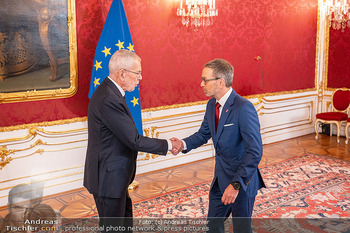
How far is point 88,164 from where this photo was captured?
9.36 feet

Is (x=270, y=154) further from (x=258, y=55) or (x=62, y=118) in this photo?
(x=62, y=118)

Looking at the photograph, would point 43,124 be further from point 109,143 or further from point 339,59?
point 339,59

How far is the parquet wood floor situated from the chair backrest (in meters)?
0.69

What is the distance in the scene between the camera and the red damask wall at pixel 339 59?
865 cm

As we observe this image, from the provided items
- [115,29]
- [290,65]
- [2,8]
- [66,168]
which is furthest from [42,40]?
[290,65]

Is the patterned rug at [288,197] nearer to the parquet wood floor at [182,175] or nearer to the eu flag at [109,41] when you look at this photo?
the parquet wood floor at [182,175]

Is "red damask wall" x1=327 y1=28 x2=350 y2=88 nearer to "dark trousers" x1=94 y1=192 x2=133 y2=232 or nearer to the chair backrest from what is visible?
the chair backrest

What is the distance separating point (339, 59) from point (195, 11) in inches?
168

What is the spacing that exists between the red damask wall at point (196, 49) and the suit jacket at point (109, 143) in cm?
250

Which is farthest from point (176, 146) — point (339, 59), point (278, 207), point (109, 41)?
point (339, 59)

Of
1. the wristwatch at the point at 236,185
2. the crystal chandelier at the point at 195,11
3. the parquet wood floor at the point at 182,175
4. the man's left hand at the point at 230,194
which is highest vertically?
the crystal chandelier at the point at 195,11

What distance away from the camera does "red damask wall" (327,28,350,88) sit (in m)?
8.65

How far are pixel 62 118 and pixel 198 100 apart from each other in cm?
253

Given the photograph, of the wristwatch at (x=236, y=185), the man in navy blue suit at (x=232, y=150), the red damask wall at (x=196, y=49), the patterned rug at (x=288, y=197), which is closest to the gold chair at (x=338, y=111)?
the red damask wall at (x=196, y=49)
